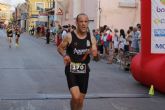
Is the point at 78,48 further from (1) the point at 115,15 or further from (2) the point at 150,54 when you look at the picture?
(1) the point at 115,15

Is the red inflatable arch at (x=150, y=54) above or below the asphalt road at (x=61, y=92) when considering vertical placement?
above

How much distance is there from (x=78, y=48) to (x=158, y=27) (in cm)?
539

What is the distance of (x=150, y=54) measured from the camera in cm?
1303

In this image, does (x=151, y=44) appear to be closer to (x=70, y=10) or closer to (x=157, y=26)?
(x=157, y=26)

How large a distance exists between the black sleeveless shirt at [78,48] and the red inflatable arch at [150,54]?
15.4 feet

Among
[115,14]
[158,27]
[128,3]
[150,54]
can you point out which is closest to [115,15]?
[115,14]

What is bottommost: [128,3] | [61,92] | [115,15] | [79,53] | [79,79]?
[61,92]

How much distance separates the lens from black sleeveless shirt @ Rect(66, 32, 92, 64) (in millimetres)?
→ 7660

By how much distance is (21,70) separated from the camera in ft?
57.4

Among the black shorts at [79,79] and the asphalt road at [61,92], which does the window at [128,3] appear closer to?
the asphalt road at [61,92]

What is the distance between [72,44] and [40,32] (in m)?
59.3

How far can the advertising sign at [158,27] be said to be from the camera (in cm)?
1250

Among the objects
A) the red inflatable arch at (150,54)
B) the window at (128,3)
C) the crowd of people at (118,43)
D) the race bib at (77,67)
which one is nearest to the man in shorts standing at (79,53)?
the race bib at (77,67)

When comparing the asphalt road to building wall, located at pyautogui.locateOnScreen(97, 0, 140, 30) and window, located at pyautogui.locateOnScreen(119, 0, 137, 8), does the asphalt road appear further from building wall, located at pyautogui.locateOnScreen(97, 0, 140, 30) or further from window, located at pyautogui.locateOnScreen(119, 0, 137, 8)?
window, located at pyautogui.locateOnScreen(119, 0, 137, 8)
